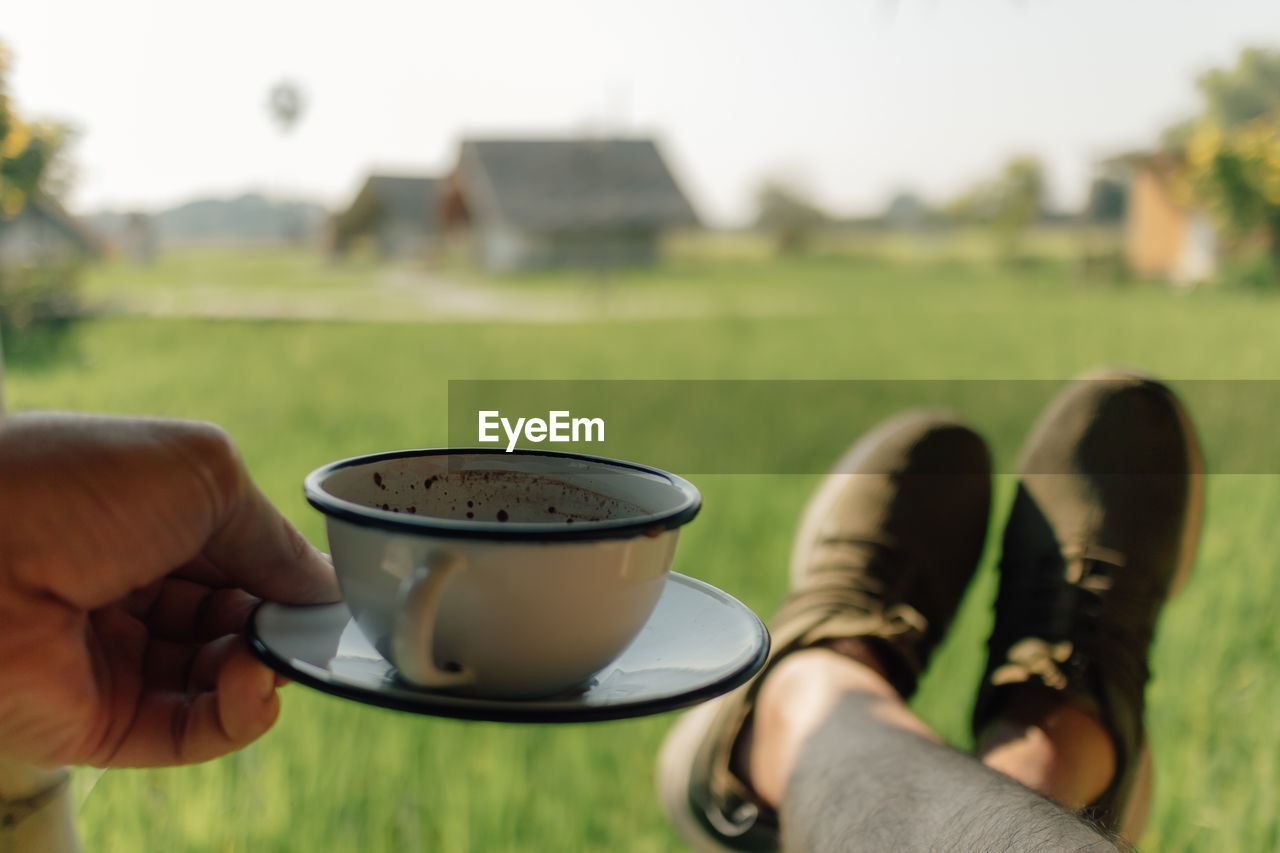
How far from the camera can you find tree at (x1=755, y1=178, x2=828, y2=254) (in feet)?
51.1

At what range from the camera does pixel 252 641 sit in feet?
1.07

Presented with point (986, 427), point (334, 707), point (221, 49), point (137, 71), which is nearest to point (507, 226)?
point (221, 49)

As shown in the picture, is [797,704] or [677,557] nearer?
[797,704]

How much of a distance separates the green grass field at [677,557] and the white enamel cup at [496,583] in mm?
546

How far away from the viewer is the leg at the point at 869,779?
0.50m

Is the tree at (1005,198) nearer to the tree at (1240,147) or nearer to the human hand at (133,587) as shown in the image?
the tree at (1240,147)

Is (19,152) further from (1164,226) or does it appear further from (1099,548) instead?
(1164,226)

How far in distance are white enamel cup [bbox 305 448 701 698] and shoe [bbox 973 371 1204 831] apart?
0.66 m

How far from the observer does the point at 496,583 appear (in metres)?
0.27

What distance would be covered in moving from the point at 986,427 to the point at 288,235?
3387 mm

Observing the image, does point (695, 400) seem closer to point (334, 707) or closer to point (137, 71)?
point (334, 707)

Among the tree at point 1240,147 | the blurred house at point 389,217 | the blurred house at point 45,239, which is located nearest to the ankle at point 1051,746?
the blurred house at point 45,239

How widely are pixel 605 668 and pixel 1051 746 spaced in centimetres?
60

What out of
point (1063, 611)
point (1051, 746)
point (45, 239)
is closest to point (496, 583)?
point (1051, 746)
